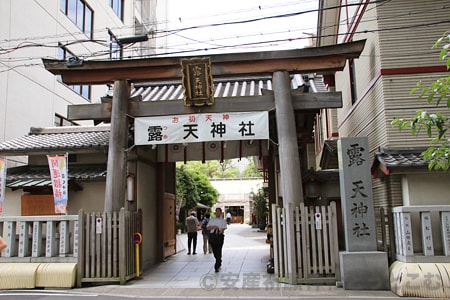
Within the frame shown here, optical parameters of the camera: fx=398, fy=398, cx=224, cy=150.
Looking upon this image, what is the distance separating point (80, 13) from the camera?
25797 millimetres

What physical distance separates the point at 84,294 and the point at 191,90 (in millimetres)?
5822

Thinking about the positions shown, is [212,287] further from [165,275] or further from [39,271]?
[39,271]

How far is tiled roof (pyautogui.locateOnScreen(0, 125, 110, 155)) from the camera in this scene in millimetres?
12758

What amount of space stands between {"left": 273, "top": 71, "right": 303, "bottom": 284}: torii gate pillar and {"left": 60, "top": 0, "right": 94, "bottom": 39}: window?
17.9 metres

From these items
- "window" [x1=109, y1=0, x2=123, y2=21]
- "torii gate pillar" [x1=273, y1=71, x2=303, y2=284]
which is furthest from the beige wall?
"window" [x1=109, y1=0, x2=123, y2=21]

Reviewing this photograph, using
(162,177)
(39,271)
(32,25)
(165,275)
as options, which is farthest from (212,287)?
(32,25)

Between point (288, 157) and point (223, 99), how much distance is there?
248 centimetres

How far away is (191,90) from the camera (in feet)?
36.1

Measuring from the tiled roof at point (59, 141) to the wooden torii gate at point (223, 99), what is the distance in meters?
1.47

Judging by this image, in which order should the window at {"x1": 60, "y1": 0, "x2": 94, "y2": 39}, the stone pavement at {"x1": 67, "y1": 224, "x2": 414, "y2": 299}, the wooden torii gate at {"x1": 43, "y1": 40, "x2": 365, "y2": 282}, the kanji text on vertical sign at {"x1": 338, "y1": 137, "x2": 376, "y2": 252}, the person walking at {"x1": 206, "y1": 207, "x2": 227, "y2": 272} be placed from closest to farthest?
the stone pavement at {"x1": 67, "y1": 224, "x2": 414, "y2": 299}, the kanji text on vertical sign at {"x1": 338, "y1": 137, "x2": 376, "y2": 252}, the wooden torii gate at {"x1": 43, "y1": 40, "x2": 365, "y2": 282}, the person walking at {"x1": 206, "y1": 207, "x2": 227, "y2": 272}, the window at {"x1": 60, "y1": 0, "x2": 94, "y2": 39}

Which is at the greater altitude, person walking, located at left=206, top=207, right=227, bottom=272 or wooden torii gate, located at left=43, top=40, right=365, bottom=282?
wooden torii gate, located at left=43, top=40, right=365, bottom=282

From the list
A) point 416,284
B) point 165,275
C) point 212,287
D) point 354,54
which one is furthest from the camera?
point 165,275

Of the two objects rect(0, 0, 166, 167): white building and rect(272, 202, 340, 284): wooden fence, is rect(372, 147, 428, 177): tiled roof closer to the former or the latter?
rect(272, 202, 340, 284): wooden fence

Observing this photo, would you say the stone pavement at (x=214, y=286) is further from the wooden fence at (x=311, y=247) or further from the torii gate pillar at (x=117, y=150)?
the torii gate pillar at (x=117, y=150)
